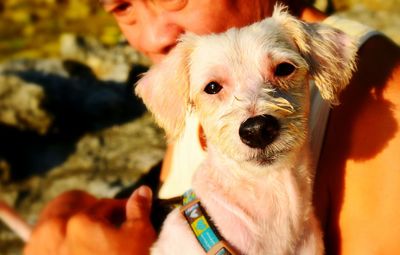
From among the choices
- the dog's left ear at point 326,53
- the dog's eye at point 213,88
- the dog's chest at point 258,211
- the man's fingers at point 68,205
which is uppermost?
the man's fingers at point 68,205

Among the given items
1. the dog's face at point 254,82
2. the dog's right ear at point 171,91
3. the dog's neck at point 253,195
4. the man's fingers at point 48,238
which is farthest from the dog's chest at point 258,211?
the man's fingers at point 48,238

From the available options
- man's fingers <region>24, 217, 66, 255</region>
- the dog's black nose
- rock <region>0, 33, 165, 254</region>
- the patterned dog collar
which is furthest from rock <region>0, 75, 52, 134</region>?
the dog's black nose

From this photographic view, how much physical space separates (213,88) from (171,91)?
23cm

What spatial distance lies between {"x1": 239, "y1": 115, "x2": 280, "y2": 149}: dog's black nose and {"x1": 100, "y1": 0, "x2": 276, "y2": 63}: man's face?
964 mm

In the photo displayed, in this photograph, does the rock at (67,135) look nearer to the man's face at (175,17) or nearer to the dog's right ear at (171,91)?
the man's face at (175,17)

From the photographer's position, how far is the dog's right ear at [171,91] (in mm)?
2697

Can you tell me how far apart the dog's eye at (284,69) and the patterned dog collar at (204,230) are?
2.12 ft

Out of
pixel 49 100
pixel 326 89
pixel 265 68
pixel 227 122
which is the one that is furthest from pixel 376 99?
pixel 49 100

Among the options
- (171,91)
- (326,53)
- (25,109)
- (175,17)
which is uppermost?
(25,109)

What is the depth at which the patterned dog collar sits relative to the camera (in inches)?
93.0

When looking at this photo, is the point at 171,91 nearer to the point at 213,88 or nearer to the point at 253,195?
the point at 213,88

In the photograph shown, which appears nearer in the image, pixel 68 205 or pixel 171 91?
pixel 171 91

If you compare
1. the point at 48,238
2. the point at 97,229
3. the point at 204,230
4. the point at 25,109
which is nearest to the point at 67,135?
the point at 25,109

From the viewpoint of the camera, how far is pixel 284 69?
2.51 m
